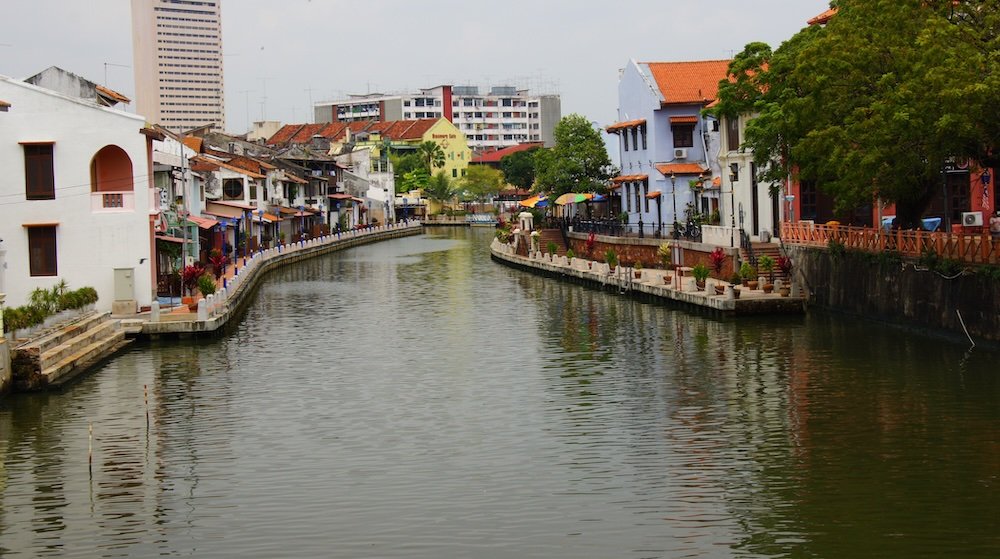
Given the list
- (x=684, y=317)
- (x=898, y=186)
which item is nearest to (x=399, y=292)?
(x=684, y=317)

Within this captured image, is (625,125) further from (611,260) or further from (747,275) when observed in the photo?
(747,275)

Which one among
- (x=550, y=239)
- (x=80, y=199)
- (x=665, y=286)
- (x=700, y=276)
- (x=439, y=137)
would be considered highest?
(x=439, y=137)

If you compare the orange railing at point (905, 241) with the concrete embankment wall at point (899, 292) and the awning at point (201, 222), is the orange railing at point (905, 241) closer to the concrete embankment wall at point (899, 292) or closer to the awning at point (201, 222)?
the concrete embankment wall at point (899, 292)

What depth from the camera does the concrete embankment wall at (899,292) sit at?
113ft

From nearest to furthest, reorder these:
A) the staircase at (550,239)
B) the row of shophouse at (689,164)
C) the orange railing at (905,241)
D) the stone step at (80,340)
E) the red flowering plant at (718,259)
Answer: the stone step at (80,340)
the orange railing at (905,241)
the red flowering plant at (718,259)
the row of shophouse at (689,164)
the staircase at (550,239)

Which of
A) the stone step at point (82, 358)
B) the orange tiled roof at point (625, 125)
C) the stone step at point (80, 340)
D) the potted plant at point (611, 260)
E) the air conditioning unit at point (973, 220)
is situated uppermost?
the orange tiled roof at point (625, 125)

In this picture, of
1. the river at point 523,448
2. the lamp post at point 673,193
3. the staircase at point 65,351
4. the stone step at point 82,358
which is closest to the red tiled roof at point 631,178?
the lamp post at point 673,193

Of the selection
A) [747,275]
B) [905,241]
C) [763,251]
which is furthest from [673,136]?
[905,241]

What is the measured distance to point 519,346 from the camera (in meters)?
41.1

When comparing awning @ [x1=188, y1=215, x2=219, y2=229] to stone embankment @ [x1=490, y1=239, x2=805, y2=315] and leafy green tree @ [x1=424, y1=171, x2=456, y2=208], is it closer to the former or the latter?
stone embankment @ [x1=490, y1=239, x2=805, y2=315]

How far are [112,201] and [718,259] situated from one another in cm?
2330

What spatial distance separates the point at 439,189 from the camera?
578ft

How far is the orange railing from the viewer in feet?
114

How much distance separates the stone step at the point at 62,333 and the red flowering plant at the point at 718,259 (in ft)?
77.1
